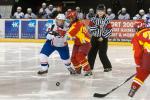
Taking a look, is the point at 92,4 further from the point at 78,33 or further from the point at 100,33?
the point at 78,33

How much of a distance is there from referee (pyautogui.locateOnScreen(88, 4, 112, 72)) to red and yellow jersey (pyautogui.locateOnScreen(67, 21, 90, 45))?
2.12ft

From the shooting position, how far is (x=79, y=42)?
8.67 meters

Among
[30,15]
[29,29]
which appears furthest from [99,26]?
[30,15]

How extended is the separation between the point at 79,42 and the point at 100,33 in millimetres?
783

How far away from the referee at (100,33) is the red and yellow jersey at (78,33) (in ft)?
2.12

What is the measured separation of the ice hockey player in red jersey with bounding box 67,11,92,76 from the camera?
332 inches

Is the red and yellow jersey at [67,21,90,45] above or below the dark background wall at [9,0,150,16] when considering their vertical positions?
above

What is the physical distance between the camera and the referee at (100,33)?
9281 millimetres

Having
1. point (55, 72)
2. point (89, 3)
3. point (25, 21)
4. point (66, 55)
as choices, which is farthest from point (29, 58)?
point (89, 3)

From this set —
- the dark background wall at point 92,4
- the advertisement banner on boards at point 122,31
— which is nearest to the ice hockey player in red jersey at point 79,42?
the advertisement banner on boards at point 122,31

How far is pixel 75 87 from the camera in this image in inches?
297

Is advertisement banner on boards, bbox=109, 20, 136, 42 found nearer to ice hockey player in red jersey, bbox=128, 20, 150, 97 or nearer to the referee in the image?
the referee

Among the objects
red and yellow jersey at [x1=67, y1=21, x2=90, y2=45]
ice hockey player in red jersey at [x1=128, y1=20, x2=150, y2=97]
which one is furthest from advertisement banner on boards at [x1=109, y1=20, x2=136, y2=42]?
ice hockey player in red jersey at [x1=128, y1=20, x2=150, y2=97]

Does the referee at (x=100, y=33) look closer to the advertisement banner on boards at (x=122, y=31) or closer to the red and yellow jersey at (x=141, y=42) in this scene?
the red and yellow jersey at (x=141, y=42)
